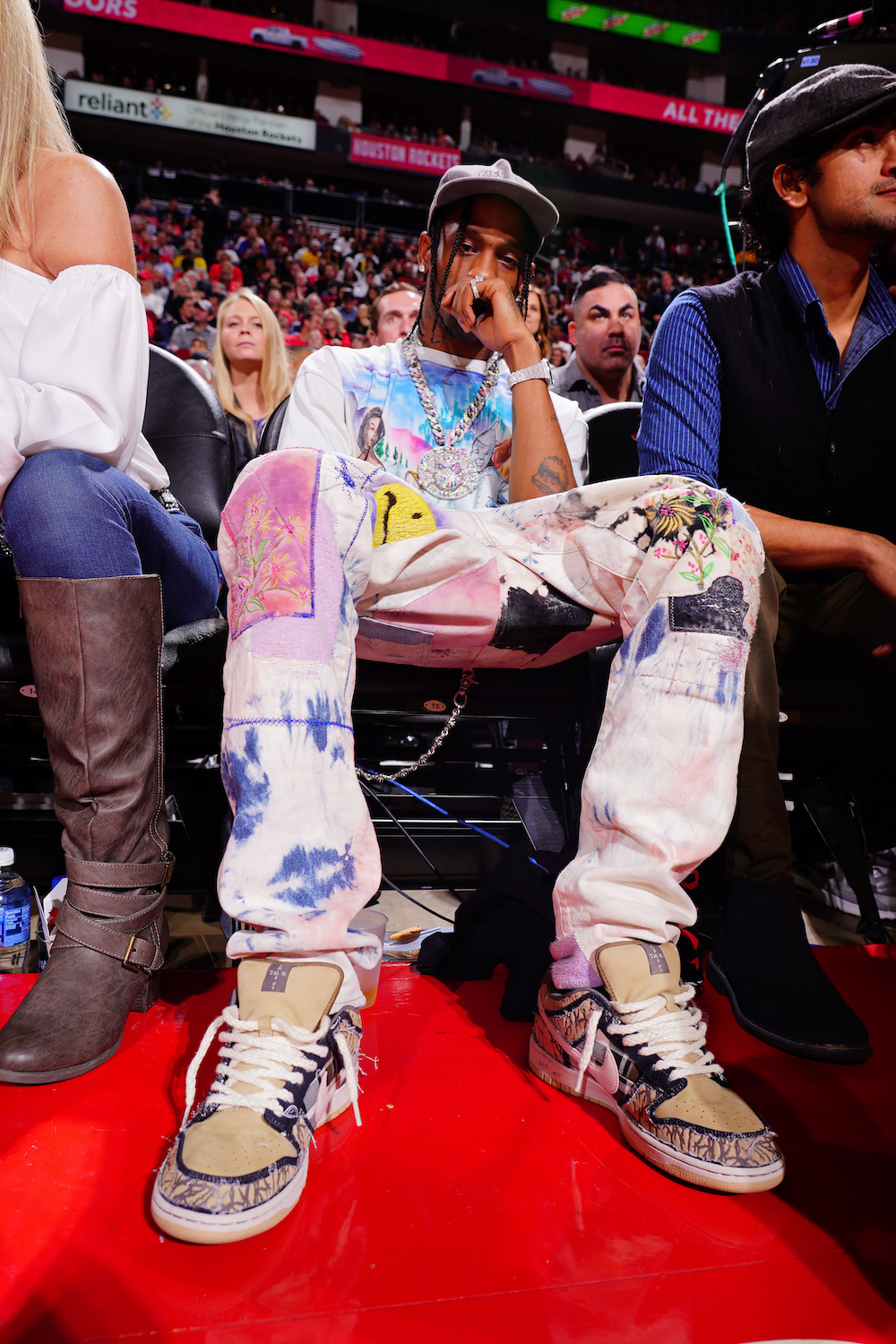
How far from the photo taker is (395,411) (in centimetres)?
133

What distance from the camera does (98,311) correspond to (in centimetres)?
100

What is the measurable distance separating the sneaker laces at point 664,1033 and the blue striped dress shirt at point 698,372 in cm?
82

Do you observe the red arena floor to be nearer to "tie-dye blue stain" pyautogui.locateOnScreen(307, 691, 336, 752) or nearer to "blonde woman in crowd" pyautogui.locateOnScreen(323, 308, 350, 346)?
"tie-dye blue stain" pyautogui.locateOnScreen(307, 691, 336, 752)

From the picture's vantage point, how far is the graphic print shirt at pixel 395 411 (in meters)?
1.30

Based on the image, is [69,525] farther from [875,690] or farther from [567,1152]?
[875,690]

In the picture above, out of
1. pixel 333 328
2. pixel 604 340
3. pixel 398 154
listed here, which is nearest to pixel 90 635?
pixel 604 340

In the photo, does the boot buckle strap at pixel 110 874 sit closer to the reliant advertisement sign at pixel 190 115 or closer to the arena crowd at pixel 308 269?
the arena crowd at pixel 308 269

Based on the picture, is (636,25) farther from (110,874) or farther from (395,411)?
(110,874)

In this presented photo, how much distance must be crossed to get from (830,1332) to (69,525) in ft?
3.16

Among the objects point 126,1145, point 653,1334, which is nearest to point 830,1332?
point 653,1334

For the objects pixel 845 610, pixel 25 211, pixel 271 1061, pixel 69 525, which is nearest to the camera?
pixel 271 1061

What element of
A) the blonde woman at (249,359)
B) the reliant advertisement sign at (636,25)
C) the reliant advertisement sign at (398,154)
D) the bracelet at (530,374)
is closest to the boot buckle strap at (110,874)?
the bracelet at (530,374)

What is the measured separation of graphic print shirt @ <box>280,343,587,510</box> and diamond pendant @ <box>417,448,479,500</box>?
10mm

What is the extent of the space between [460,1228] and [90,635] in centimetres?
67
